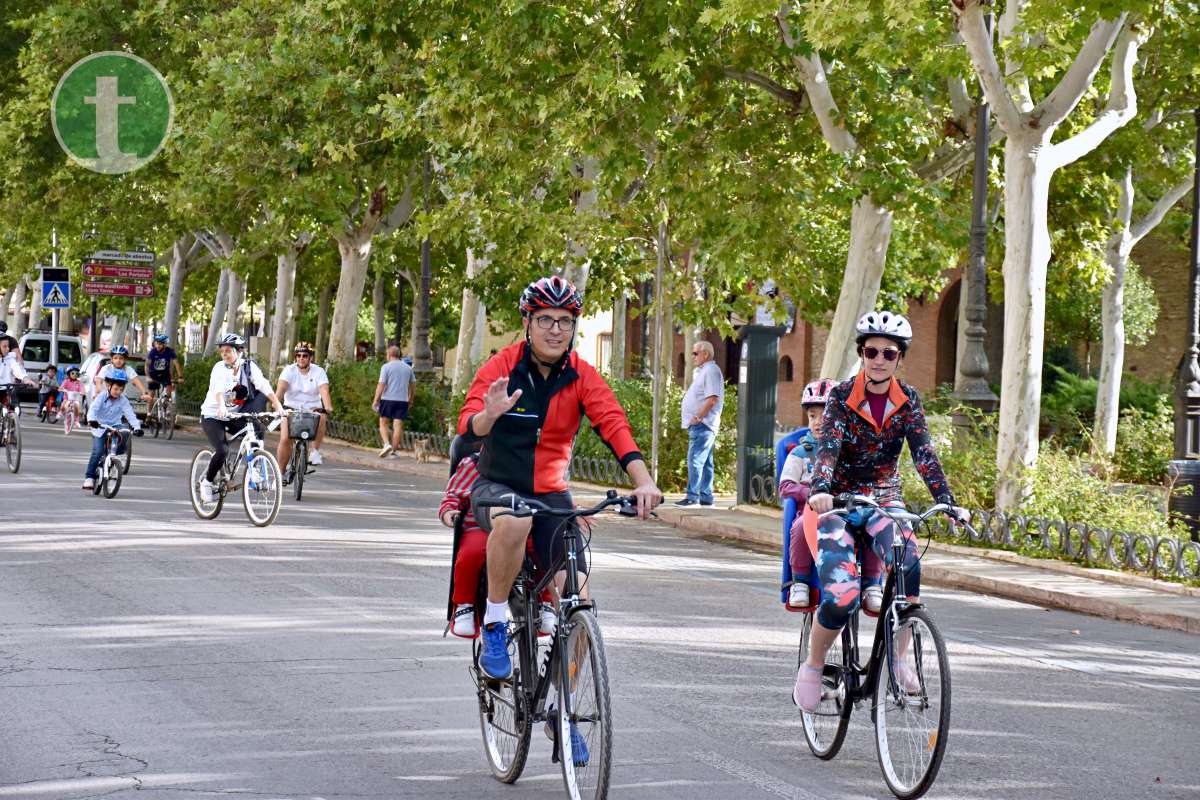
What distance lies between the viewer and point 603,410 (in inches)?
249

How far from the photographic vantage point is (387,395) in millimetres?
28688

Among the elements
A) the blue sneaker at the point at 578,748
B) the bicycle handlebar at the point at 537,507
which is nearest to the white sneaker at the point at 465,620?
the bicycle handlebar at the point at 537,507

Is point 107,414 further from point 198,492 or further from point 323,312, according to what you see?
point 323,312

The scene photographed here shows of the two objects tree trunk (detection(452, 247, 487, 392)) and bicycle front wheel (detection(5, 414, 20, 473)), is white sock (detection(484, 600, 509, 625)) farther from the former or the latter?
tree trunk (detection(452, 247, 487, 392))

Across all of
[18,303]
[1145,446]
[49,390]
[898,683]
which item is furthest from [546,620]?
[18,303]

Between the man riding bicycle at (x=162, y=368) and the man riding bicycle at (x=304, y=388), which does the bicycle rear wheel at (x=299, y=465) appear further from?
the man riding bicycle at (x=162, y=368)

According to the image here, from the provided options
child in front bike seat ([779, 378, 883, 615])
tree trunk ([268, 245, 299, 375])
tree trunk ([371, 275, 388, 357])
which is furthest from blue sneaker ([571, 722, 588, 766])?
tree trunk ([371, 275, 388, 357])

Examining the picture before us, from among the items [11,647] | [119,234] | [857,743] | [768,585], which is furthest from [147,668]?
[119,234]

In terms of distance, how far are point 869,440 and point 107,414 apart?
13948 mm

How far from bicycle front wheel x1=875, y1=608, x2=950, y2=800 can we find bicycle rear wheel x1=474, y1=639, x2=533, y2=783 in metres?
1.34

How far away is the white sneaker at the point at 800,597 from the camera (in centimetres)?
721

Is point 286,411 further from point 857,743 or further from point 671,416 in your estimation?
point 857,743

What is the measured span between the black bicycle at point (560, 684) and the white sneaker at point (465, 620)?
0.15 ft

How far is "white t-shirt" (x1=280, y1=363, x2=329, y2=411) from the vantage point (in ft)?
64.6
